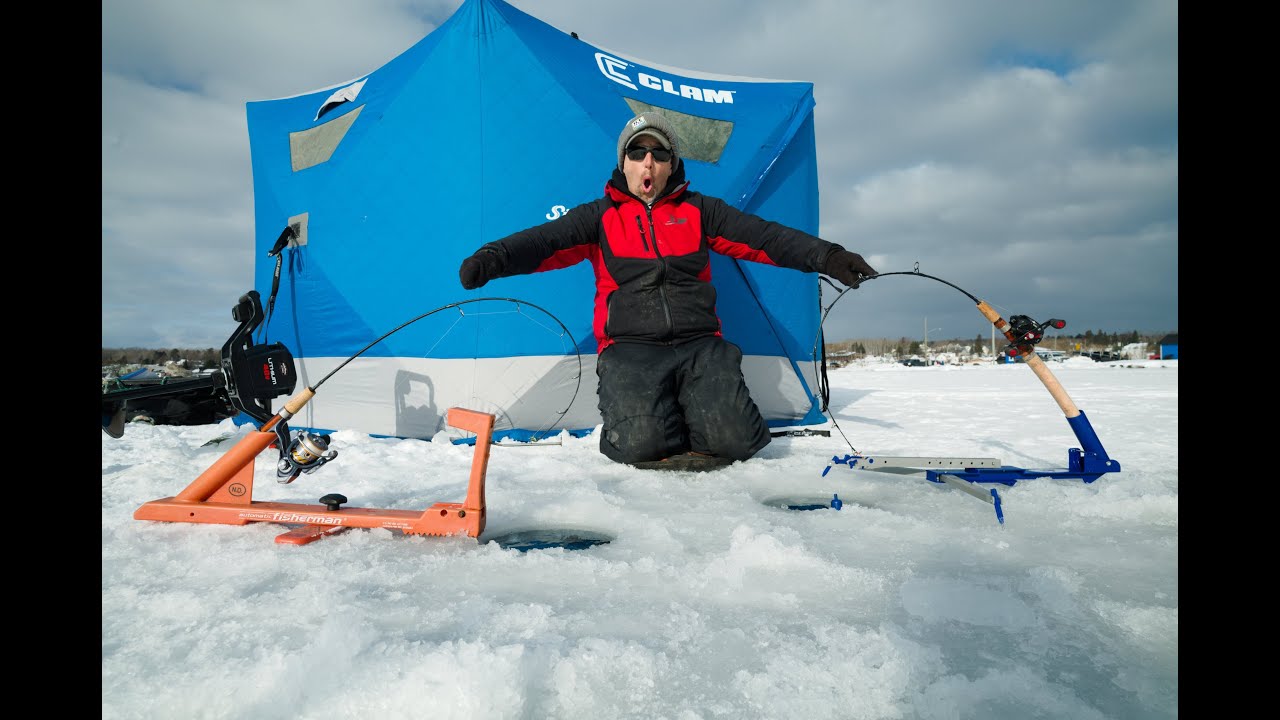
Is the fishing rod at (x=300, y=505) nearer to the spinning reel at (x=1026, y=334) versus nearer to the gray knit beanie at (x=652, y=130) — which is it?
the gray knit beanie at (x=652, y=130)

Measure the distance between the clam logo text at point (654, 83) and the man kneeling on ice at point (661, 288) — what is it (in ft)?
4.93

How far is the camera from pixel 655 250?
3000 mm

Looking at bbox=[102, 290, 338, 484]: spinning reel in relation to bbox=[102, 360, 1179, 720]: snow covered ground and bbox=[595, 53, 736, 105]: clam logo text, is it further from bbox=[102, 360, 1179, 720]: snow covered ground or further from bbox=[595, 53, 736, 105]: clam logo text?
bbox=[595, 53, 736, 105]: clam logo text

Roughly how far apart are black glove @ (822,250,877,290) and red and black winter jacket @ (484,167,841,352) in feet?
0.86

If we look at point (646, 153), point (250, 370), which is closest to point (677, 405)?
point (646, 153)

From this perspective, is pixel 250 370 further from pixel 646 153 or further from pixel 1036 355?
pixel 1036 355

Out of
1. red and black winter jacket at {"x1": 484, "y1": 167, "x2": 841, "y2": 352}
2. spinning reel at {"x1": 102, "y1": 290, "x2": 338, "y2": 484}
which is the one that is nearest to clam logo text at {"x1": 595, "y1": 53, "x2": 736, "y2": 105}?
red and black winter jacket at {"x1": 484, "y1": 167, "x2": 841, "y2": 352}

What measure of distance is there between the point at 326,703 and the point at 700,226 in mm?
2738

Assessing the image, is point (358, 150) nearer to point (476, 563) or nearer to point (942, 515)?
point (476, 563)

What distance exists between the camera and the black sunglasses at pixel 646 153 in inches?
118

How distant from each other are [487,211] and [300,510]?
2.60 meters
